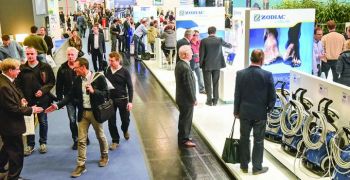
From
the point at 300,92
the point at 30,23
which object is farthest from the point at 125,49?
the point at 300,92

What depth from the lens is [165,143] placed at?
6.14 metres

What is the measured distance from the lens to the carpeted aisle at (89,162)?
504 cm

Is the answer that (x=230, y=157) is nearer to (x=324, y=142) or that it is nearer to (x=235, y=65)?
(x=324, y=142)

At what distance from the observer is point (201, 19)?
33.9 feet

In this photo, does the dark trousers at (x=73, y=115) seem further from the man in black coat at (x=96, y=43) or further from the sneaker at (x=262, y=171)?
the man in black coat at (x=96, y=43)

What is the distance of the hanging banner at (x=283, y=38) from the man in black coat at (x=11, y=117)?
334cm

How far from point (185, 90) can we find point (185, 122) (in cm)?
52

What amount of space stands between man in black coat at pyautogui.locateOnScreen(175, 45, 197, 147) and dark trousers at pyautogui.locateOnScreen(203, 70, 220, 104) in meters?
2.03

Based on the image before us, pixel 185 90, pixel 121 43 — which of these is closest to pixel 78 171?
pixel 185 90

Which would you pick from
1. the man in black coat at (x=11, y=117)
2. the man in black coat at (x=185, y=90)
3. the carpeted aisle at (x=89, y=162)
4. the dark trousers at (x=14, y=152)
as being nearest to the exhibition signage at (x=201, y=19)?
the carpeted aisle at (x=89, y=162)

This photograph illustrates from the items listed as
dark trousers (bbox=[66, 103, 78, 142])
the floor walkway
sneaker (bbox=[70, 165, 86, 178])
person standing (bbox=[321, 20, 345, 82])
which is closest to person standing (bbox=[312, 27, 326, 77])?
person standing (bbox=[321, 20, 345, 82])

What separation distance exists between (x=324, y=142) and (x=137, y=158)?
2494 millimetres

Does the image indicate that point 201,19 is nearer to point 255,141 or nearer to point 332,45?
point 332,45

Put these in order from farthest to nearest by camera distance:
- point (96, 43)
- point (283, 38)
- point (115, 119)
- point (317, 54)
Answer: point (96, 43)
point (317, 54)
point (283, 38)
point (115, 119)
